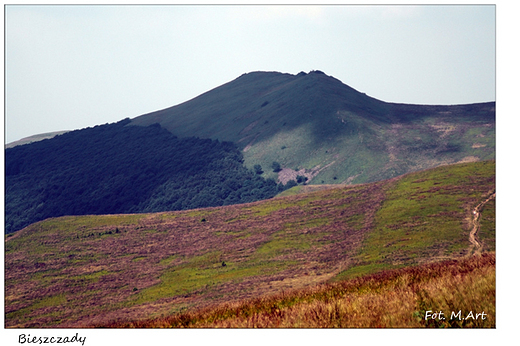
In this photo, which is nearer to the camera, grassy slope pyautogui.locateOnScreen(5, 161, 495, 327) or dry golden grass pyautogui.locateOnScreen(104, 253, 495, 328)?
dry golden grass pyautogui.locateOnScreen(104, 253, 495, 328)

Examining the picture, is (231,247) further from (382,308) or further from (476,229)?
(382,308)

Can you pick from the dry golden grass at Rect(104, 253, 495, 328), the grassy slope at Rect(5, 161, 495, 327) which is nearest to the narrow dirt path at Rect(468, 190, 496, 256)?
the grassy slope at Rect(5, 161, 495, 327)

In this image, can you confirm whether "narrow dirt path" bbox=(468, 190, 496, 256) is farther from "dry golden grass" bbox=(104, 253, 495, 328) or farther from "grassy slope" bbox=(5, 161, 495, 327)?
"dry golden grass" bbox=(104, 253, 495, 328)

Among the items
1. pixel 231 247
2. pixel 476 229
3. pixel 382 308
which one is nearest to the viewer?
pixel 382 308

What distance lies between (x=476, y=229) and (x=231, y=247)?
36.4 m

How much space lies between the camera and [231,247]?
241ft

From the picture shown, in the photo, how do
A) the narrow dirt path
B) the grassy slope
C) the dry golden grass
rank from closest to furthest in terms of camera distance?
the dry golden grass
the narrow dirt path
the grassy slope

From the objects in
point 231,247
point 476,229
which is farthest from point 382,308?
point 231,247

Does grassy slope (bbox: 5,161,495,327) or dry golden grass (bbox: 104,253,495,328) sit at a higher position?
dry golden grass (bbox: 104,253,495,328)

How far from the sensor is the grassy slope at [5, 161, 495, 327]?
52531 mm

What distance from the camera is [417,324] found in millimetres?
10891

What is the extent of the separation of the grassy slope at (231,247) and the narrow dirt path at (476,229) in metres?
0.86

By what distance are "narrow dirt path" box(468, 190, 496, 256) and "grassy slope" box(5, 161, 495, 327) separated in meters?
0.86

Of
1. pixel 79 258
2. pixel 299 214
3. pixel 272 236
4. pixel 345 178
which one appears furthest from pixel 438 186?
pixel 345 178
